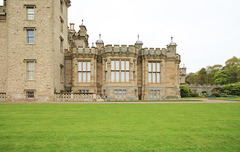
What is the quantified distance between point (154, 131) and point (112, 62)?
59.5 feet

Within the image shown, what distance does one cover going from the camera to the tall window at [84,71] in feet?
76.7

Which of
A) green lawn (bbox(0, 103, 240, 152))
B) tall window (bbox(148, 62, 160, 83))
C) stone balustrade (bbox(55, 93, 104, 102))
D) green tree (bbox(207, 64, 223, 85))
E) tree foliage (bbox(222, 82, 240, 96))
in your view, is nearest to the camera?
green lawn (bbox(0, 103, 240, 152))

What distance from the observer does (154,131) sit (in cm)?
522

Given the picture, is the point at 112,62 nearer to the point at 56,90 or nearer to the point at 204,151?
the point at 56,90

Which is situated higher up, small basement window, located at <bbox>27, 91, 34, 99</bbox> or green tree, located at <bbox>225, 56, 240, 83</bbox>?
green tree, located at <bbox>225, 56, 240, 83</bbox>

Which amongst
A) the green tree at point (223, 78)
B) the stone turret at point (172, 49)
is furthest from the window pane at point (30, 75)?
the green tree at point (223, 78)

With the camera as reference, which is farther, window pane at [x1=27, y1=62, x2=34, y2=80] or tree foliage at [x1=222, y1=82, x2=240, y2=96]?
tree foliage at [x1=222, y1=82, x2=240, y2=96]

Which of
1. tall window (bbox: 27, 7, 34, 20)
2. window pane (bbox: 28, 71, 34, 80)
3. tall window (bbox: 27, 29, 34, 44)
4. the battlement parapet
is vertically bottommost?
window pane (bbox: 28, 71, 34, 80)

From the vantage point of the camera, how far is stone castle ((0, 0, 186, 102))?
63.3 ft

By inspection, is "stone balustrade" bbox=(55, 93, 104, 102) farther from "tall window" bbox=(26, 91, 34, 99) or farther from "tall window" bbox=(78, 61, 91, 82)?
"tall window" bbox=(78, 61, 91, 82)

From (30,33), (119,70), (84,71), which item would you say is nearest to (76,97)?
(84,71)

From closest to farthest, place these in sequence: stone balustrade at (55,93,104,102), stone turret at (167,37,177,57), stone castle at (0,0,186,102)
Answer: stone balustrade at (55,93,104,102) < stone castle at (0,0,186,102) < stone turret at (167,37,177,57)

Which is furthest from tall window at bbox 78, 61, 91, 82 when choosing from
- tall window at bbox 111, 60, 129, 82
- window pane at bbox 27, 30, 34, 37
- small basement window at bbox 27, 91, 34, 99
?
window pane at bbox 27, 30, 34, 37

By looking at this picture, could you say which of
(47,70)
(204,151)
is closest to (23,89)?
(47,70)
